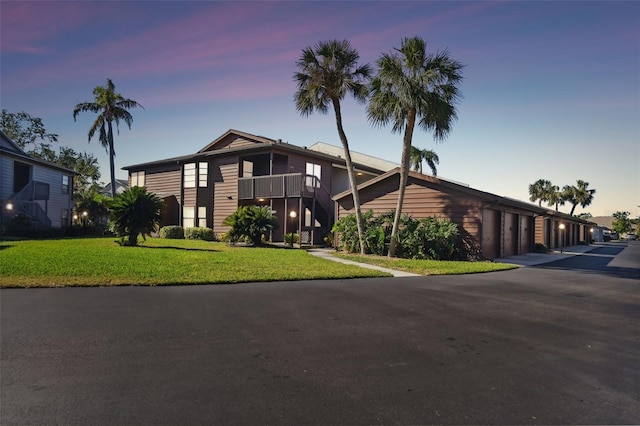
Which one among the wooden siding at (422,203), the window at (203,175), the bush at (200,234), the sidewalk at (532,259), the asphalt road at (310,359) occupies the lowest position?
the sidewalk at (532,259)

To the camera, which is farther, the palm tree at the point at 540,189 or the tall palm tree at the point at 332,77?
the palm tree at the point at 540,189

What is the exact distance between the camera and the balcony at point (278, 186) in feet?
73.7

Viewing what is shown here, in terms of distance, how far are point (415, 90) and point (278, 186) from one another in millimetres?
11165

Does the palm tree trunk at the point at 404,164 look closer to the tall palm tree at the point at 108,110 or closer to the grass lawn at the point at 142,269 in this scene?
the grass lawn at the point at 142,269

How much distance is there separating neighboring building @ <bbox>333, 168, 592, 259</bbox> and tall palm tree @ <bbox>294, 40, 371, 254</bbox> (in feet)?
8.88

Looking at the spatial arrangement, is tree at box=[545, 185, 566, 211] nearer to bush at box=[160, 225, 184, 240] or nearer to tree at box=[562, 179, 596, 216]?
tree at box=[562, 179, 596, 216]

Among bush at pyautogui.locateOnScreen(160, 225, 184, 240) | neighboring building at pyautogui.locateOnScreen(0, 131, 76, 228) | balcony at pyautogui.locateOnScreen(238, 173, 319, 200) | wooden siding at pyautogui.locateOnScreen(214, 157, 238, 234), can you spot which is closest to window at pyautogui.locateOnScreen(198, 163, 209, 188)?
wooden siding at pyautogui.locateOnScreen(214, 157, 238, 234)

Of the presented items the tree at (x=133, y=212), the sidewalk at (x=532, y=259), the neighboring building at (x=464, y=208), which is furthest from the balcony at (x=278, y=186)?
the sidewalk at (x=532, y=259)

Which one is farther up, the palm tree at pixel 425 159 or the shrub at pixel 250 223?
the palm tree at pixel 425 159

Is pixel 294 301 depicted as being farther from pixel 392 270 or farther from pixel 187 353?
pixel 392 270

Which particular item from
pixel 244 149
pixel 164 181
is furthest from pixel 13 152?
pixel 244 149

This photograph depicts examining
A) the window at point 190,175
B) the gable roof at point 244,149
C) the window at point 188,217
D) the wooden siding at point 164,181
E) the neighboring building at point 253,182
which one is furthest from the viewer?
the wooden siding at point 164,181

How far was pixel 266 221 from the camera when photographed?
20.1 metres

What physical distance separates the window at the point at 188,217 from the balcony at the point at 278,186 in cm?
505
